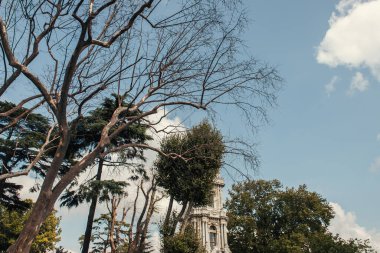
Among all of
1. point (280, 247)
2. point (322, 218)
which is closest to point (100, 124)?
point (280, 247)

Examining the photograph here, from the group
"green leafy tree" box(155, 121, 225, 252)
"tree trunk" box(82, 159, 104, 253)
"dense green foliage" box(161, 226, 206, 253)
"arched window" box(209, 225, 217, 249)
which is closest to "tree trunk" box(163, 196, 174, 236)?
"green leafy tree" box(155, 121, 225, 252)

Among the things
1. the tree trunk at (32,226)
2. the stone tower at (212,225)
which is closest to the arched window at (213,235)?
the stone tower at (212,225)

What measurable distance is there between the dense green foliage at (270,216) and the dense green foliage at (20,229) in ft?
77.1

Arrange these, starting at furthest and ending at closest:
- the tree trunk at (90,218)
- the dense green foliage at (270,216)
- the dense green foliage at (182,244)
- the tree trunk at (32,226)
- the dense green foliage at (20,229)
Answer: the dense green foliage at (270,216) → the dense green foliage at (20,229) → the dense green foliage at (182,244) → the tree trunk at (90,218) → the tree trunk at (32,226)

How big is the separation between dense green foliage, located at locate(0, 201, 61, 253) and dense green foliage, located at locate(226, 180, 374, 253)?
23.5 meters

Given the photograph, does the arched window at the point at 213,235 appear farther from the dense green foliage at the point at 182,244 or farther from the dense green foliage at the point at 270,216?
the dense green foliage at the point at 182,244

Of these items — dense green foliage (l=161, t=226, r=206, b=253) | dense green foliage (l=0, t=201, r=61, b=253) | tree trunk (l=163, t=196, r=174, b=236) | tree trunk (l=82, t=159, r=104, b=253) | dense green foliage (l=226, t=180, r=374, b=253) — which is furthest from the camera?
dense green foliage (l=226, t=180, r=374, b=253)

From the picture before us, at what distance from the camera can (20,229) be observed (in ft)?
143

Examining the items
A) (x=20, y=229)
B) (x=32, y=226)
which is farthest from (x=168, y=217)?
(x=20, y=229)

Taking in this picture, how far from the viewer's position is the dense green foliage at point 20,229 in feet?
134

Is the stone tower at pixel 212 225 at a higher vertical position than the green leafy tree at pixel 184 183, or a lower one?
higher

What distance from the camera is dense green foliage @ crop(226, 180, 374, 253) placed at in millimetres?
48344

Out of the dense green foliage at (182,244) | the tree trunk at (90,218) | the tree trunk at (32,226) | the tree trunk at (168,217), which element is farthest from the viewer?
the tree trunk at (168,217)

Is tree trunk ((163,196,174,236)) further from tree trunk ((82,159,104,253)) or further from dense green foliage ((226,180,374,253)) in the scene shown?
dense green foliage ((226,180,374,253))
